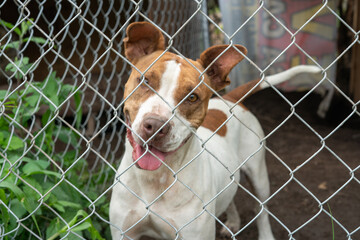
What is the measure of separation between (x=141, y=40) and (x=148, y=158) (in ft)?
2.12

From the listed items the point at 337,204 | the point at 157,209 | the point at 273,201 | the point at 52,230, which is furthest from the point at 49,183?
the point at 337,204

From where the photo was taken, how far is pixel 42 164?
2.42 metres

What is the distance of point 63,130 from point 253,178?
148 centimetres

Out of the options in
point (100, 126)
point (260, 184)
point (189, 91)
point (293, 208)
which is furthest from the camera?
point (100, 126)

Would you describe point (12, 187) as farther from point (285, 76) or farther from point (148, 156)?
point (285, 76)

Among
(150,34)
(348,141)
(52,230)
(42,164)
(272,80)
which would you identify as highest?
(150,34)

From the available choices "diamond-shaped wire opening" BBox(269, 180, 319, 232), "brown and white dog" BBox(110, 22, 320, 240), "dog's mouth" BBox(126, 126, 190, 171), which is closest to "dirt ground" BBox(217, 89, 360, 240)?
"diamond-shaped wire opening" BBox(269, 180, 319, 232)

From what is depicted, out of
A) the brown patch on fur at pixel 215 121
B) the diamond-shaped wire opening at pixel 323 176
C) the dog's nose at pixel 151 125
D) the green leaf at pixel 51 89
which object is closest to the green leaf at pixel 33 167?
the green leaf at pixel 51 89

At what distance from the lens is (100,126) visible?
5668 millimetres

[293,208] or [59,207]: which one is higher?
[59,207]

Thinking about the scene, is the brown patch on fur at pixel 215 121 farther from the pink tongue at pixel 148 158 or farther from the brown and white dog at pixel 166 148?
the pink tongue at pixel 148 158

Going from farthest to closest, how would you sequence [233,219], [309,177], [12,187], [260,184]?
[309,177]
[233,219]
[260,184]
[12,187]

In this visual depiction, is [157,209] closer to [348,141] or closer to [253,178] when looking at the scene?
[253,178]

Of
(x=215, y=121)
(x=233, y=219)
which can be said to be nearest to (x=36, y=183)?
(x=215, y=121)
